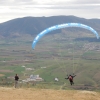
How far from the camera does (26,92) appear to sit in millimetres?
27703

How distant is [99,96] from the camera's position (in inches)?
1077

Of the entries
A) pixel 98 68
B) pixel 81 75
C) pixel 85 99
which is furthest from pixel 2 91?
pixel 98 68

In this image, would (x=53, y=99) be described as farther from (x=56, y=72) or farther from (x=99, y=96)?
(x=56, y=72)

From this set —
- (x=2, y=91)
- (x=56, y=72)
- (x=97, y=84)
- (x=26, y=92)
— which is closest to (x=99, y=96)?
(x=26, y=92)

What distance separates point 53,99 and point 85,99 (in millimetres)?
3390

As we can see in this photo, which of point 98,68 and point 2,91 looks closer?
point 2,91

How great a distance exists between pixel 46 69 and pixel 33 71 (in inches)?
Answer: 341

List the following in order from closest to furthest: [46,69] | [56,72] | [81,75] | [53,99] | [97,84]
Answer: [53,99]
[97,84]
[81,75]
[56,72]
[46,69]

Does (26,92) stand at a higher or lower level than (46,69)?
lower

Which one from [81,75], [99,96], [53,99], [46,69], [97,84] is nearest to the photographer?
[53,99]

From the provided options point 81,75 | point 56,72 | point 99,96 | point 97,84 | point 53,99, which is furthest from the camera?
point 56,72

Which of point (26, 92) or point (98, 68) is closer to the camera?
point (26, 92)

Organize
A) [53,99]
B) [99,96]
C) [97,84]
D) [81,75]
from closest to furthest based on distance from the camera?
[53,99] < [99,96] < [97,84] < [81,75]

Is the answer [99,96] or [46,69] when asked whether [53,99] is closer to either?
[99,96]
